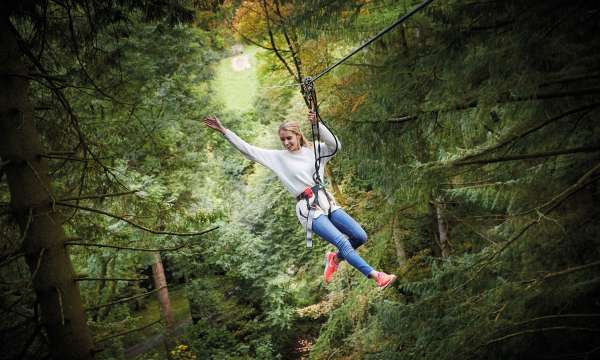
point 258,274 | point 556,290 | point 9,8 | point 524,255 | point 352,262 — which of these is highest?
point 258,274

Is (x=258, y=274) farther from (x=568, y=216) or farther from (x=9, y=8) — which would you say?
(x=9, y=8)

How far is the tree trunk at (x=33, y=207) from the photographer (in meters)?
2.46

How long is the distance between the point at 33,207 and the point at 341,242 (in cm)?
219

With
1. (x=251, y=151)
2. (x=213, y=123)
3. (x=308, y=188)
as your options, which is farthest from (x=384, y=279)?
(x=213, y=123)

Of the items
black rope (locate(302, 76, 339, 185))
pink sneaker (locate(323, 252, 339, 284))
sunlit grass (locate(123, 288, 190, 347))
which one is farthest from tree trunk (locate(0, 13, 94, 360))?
sunlit grass (locate(123, 288, 190, 347))

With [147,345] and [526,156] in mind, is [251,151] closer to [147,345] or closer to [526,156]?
[526,156]

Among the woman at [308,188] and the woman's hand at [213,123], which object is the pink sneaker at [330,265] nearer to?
the woman at [308,188]

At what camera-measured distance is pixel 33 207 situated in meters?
2.48

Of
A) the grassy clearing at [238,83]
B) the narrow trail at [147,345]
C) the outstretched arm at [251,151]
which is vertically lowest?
the outstretched arm at [251,151]

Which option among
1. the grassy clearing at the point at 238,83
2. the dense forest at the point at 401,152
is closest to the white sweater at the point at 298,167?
the dense forest at the point at 401,152

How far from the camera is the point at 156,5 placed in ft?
10.4

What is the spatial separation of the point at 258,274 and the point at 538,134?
10.6 m

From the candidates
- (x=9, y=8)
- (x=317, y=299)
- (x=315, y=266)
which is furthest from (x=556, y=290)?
(x=317, y=299)

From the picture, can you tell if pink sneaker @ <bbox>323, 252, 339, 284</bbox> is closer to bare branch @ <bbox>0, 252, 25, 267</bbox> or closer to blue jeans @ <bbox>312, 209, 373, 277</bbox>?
blue jeans @ <bbox>312, 209, 373, 277</bbox>
